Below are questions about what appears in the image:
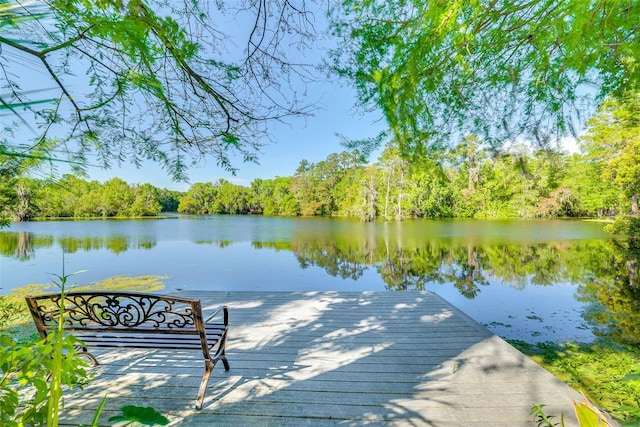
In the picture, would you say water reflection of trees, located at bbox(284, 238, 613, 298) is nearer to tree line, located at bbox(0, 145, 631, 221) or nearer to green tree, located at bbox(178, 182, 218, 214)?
tree line, located at bbox(0, 145, 631, 221)

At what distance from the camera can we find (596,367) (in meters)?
2.92

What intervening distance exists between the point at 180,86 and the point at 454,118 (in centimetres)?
228

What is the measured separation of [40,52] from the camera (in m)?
0.99

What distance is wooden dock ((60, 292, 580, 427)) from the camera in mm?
1621

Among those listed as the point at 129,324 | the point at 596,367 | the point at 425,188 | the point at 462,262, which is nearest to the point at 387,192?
the point at 425,188

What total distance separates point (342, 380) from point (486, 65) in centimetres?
287

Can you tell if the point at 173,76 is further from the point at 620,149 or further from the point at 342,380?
the point at 620,149

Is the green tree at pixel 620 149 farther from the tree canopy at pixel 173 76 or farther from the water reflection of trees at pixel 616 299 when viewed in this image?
the tree canopy at pixel 173 76

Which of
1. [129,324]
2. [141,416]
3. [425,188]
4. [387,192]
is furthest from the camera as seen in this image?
[425,188]

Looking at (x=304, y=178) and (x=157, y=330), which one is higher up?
(x=304, y=178)

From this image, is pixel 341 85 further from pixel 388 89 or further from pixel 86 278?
pixel 86 278

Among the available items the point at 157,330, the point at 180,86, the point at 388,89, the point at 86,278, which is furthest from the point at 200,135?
the point at 86,278

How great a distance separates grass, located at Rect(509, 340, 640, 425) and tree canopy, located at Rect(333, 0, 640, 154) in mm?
2323

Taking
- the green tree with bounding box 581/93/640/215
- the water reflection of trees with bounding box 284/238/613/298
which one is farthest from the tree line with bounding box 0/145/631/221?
the water reflection of trees with bounding box 284/238/613/298
